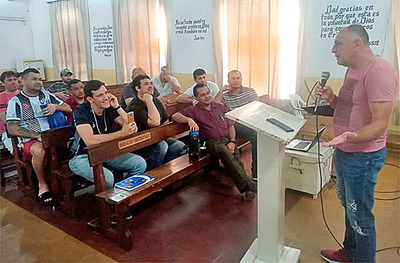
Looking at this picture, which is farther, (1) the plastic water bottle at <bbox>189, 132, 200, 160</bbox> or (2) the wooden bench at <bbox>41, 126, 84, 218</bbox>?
(1) the plastic water bottle at <bbox>189, 132, 200, 160</bbox>

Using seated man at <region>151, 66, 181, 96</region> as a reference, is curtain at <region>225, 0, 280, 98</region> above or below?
above

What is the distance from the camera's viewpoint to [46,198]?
2887 mm

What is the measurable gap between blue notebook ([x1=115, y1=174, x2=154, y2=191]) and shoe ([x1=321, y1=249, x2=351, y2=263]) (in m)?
1.27

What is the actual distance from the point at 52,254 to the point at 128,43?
5.04 metres

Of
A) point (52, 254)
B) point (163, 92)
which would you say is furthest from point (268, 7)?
point (52, 254)

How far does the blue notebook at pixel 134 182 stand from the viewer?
2.29m

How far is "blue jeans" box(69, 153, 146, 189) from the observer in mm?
2479

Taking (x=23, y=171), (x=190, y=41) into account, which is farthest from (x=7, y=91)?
(x=190, y=41)

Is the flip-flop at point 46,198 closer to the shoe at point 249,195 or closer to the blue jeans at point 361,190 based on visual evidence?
the shoe at point 249,195

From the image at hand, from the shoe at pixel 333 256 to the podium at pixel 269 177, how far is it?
10.3 inches

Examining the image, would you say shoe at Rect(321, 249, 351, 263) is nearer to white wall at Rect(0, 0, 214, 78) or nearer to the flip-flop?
the flip-flop

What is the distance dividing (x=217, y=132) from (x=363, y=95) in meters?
1.64

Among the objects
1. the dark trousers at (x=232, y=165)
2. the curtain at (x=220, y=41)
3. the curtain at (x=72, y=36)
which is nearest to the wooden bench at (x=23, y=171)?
the dark trousers at (x=232, y=165)

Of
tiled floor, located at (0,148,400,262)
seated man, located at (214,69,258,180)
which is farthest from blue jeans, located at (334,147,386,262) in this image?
seated man, located at (214,69,258,180)
